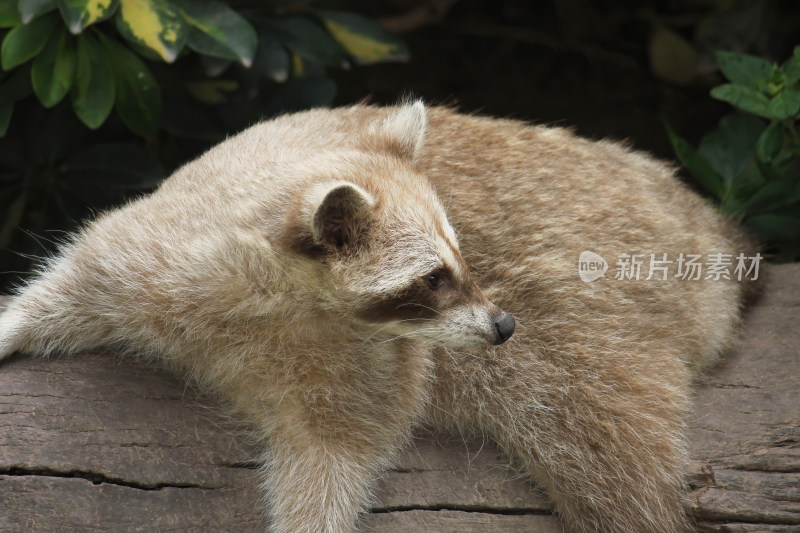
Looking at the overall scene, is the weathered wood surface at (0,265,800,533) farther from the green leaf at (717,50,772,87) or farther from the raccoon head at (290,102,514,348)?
the green leaf at (717,50,772,87)

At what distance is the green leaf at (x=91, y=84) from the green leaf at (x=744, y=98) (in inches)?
117

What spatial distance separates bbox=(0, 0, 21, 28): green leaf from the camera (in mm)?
3787

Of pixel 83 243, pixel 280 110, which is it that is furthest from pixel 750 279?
pixel 83 243

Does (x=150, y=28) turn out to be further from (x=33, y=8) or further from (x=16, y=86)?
(x=16, y=86)

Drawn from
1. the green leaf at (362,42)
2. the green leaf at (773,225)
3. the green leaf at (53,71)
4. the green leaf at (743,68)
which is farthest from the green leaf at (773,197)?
the green leaf at (53,71)

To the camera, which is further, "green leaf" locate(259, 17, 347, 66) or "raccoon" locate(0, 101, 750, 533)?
"green leaf" locate(259, 17, 347, 66)

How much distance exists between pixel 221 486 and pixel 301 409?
0.41 m

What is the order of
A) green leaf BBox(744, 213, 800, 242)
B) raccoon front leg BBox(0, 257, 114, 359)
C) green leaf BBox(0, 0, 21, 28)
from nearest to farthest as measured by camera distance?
raccoon front leg BBox(0, 257, 114, 359)
green leaf BBox(0, 0, 21, 28)
green leaf BBox(744, 213, 800, 242)

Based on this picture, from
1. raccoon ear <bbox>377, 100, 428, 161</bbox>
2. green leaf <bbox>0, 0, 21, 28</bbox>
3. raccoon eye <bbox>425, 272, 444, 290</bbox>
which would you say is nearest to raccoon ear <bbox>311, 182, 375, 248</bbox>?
raccoon eye <bbox>425, 272, 444, 290</bbox>

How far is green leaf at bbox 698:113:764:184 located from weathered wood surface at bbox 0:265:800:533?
1762 millimetres

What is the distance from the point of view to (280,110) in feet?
15.7

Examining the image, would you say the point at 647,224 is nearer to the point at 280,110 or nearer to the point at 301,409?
the point at 301,409

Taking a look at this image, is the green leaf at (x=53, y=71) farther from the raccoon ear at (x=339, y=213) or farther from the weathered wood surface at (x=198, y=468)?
the raccoon ear at (x=339, y=213)

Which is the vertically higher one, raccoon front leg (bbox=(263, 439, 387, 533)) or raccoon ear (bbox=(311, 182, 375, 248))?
raccoon ear (bbox=(311, 182, 375, 248))
